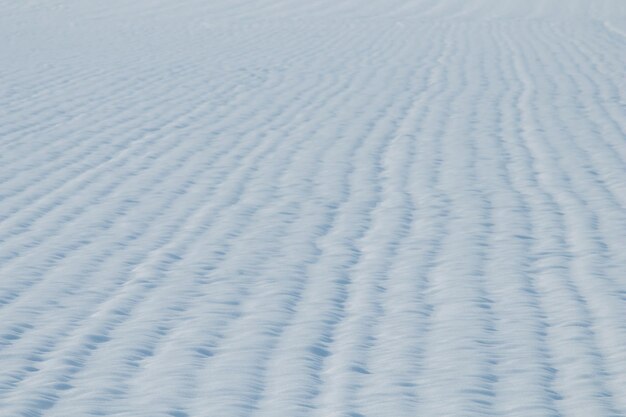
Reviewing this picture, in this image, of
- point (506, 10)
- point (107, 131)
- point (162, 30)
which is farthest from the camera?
point (506, 10)

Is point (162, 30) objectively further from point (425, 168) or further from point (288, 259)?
point (288, 259)

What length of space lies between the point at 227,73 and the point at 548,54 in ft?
13.9

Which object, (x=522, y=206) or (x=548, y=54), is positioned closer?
(x=522, y=206)

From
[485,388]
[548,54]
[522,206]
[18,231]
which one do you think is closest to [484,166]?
[522,206]

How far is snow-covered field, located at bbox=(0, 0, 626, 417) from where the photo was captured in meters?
3.19

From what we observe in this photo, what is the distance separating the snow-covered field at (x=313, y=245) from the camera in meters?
3.19

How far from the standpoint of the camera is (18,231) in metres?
5.05

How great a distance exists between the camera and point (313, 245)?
4.81 metres

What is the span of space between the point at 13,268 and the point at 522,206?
2.55 metres

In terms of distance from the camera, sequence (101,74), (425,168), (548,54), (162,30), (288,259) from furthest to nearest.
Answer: (162,30)
(548,54)
(101,74)
(425,168)
(288,259)

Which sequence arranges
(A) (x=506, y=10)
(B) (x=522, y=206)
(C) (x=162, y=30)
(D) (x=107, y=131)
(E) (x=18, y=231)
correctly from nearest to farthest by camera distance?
(E) (x=18, y=231) < (B) (x=522, y=206) < (D) (x=107, y=131) < (C) (x=162, y=30) < (A) (x=506, y=10)

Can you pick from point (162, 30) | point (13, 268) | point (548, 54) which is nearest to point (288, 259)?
point (13, 268)

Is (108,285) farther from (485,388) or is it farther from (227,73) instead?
(227,73)

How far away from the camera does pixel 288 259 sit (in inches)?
180
